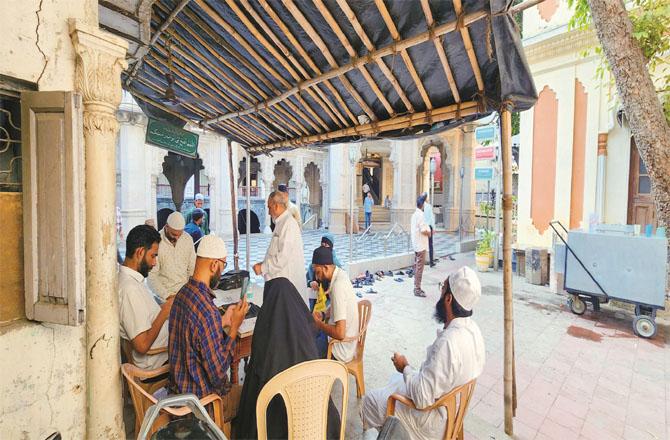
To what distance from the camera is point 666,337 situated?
15.6ft

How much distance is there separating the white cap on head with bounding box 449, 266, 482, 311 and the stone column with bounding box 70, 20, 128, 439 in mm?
2025

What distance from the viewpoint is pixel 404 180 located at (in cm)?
1667

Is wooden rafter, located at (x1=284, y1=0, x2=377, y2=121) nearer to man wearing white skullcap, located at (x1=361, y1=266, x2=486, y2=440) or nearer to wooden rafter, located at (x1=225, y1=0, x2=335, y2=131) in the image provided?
wooden rafter, located at (x1=225, y1=0, x2=335, y2=131)

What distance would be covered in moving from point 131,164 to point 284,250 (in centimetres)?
1180

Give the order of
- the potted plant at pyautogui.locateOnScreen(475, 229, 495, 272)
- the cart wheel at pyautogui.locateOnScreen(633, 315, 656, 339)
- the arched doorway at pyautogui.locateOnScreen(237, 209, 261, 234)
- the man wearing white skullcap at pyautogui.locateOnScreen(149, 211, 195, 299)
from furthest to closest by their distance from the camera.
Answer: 1. the arched doorway at pyautogui.locateOnScreen(237, 209, 261, 234)
2. the potted plant at pyautogui.locateOnScreen(475, 229, 495, 272)
3. the cart wheel at pyautogui.locateOnScreen(633, 315, 656, 339)
4. the man wearing white skullcap at pyautogui.locateOnScreen(149, 211, 195, 299)

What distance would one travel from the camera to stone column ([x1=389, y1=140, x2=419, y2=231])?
54.0 ft

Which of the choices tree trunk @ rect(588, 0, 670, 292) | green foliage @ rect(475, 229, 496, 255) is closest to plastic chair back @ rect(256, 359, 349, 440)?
tree trunk @ rect(588, 0, 670, 292)

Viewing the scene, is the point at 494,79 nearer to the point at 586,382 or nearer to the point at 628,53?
the point at 628,53

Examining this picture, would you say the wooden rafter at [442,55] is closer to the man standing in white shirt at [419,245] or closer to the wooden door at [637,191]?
A: the man standing in white shirt at [419,245]

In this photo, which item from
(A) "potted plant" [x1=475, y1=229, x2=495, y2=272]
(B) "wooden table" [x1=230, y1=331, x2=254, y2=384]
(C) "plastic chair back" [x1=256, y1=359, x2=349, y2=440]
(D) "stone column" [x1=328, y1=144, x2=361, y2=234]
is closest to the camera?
(C) "plastic chair back" [x1=256, y1=359, x2=349, y2=440]

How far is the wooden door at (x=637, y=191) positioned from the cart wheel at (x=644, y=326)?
2.91 meters

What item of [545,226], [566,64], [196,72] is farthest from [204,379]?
[566,64]

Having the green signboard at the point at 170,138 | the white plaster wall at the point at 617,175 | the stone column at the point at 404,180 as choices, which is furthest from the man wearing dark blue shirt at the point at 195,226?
the stone column at the point at 404,180

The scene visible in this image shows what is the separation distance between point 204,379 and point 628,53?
5049 millimetres
